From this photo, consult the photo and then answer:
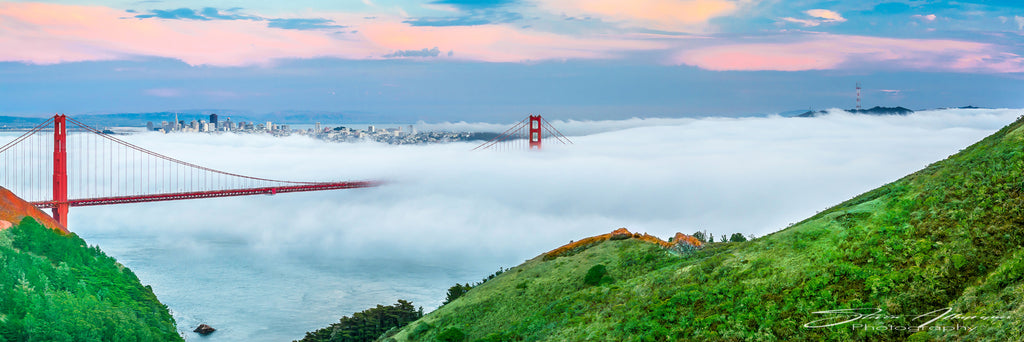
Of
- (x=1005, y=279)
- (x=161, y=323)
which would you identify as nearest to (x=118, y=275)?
(x=161, y=323)

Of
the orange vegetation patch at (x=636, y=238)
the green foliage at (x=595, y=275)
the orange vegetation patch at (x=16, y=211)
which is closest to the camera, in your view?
the green foliage at (x=595, y=275)

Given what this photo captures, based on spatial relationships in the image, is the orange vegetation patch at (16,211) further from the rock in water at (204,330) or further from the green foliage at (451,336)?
the green foliage at (451,336)

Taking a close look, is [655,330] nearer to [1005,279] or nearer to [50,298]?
[1005,279]

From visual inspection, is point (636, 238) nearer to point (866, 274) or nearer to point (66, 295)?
point (866, 274)

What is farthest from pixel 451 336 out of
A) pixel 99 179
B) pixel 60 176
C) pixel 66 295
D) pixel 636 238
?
pixel 99 179

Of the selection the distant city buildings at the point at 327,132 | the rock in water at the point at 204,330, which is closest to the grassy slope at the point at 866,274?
the rock in water at the point at 204,330

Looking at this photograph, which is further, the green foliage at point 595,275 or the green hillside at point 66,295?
the green hillside at point 66,295

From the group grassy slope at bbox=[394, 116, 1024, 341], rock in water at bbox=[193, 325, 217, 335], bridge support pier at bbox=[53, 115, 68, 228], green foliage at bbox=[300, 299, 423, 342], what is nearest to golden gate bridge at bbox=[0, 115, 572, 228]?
bridge support pier at bbox=[53, 115, 68, 228]
